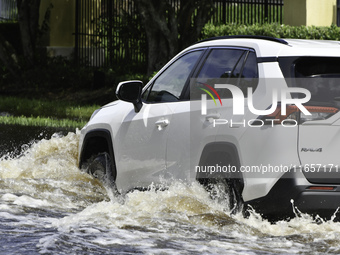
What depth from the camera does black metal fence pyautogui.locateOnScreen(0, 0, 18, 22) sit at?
30.3 metres

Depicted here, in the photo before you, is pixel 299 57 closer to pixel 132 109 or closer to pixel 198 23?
pixel 132 109

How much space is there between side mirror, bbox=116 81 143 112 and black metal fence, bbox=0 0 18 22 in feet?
74.8

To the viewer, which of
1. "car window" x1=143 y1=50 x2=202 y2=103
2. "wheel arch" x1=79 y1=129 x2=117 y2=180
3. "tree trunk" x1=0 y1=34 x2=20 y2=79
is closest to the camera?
"car window" x1=143 y1=50 x2=202 y2=103

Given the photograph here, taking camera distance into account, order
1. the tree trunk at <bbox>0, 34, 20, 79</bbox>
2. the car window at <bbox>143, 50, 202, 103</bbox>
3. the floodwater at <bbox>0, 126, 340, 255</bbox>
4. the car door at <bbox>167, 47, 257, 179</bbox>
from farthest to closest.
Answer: the tree trunk at <bbox>0, 34, 20, 79</bbox> → the car window at <bbox>143, 50, 202, 103</bbox> → the car door at <bbox>167, 47, 257, 179</bbox> → the floodwater at <bbox>0, 126, 340, 255</bbox>

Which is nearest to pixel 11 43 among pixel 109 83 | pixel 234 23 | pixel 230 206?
pixel 109 83

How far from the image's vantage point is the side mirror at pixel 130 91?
24.4 ft

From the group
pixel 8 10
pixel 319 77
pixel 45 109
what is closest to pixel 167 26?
pixel 45 109

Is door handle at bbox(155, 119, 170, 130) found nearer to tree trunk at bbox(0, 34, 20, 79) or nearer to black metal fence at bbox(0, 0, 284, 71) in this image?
tree trunk at bbox(0, 34, 20, 79)

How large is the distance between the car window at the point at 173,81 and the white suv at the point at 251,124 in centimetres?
1

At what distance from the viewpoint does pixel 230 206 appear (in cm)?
632

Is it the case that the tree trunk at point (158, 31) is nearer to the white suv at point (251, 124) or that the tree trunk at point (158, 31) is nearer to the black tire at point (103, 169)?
the black tire at point (103, 169)

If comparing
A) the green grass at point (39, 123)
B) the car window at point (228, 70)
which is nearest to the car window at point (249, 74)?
the car window at point (228, 70)

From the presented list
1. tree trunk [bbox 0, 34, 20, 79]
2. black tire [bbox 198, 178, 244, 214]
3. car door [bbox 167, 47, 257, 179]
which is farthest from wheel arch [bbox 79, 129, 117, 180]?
tree trunk [bbox 0, 34, 20, 79]

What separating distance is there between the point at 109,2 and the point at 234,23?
392cm
